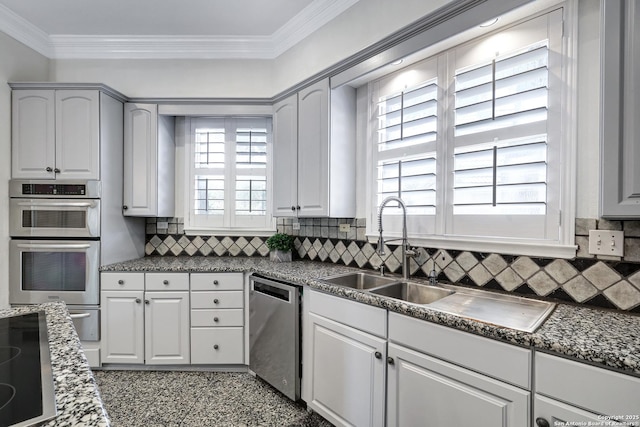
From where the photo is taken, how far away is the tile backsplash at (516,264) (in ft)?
4.66

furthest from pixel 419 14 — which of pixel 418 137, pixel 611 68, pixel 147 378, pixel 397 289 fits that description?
pixel 147 378

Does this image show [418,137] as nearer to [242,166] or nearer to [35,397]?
[242,166]

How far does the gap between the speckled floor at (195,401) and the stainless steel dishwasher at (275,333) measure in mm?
121

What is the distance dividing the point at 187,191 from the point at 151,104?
87cm

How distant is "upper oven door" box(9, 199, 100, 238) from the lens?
2723mm

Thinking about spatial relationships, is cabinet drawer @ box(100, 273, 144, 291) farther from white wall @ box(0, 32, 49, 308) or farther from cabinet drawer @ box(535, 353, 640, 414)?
cabinet drawer @ box(535, 353, 640, 414)

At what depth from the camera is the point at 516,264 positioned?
5.67 ft

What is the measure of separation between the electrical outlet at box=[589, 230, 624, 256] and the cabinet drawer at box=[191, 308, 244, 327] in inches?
91.9

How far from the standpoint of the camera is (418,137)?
7.16 ft

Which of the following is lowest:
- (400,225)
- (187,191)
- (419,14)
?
(400,225)

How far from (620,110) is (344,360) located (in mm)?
1666

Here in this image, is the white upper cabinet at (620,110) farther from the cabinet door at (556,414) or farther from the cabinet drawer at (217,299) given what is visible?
the cabinet drawer at (217,299)

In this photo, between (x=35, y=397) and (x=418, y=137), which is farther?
(x=418, y=137)

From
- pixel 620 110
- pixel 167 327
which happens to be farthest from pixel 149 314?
pixel 620 110
